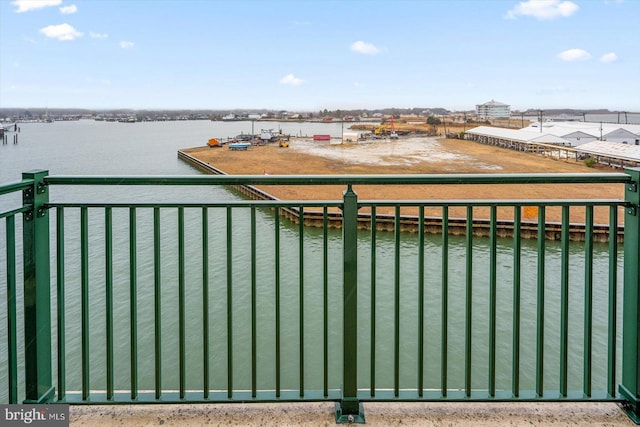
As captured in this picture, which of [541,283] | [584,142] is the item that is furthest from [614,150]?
[541,283]

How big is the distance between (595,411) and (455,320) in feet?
30.1

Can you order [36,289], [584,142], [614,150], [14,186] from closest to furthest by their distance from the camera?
[14,186] → [36,289] → [614,150] → [584,142]

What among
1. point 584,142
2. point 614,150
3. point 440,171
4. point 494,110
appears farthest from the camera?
point 494,110

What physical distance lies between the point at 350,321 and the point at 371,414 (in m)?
0.41

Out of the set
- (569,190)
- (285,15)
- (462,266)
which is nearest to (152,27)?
(285,15)

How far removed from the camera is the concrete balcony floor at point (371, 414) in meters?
2.00

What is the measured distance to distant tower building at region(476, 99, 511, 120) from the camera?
131312 mm

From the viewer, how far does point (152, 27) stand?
73.8m

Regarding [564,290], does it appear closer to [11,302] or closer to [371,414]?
[371,414]

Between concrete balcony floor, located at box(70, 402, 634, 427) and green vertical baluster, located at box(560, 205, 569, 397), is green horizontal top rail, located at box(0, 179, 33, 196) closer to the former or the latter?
concrete balcony floor, located at box(70, 402, 634, 427)
